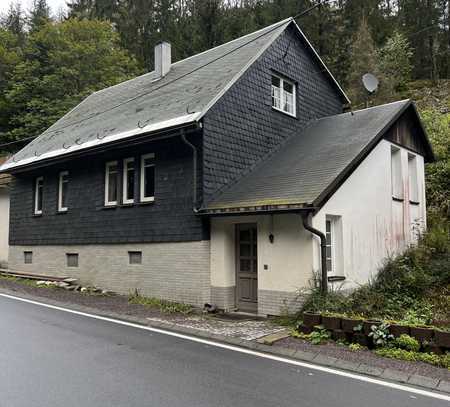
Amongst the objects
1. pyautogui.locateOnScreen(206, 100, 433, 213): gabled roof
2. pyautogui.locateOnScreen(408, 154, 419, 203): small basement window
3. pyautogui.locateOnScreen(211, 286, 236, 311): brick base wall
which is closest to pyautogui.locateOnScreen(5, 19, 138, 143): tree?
pyautogui.locateOnScreen(206, 100, 433, 213): gabled roof

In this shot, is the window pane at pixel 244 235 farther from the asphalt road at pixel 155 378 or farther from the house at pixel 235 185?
the asphalt road at pixel 155 378

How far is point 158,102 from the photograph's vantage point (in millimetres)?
14695

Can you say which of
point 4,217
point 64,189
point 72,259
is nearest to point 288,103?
point 64,189

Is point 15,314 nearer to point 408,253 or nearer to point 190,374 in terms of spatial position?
point 190,374

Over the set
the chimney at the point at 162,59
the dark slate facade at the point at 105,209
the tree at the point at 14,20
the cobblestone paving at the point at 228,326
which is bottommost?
the cobblestone paving at the point at 228,326

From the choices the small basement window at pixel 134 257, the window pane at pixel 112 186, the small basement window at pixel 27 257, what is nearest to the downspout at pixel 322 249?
the small basement window at pixel 134 257

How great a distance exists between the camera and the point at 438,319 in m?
8.77

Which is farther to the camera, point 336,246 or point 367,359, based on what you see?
point 336,246

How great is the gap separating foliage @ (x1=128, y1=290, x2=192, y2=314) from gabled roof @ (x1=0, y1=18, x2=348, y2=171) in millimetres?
4576

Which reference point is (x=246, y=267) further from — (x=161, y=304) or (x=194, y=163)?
(x=194, y=163)

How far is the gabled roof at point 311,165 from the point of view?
998 cm

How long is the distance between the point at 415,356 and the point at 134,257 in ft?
28.8

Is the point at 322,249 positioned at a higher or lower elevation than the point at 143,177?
lower

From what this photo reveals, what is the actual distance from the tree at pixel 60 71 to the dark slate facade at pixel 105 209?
16.1 m
